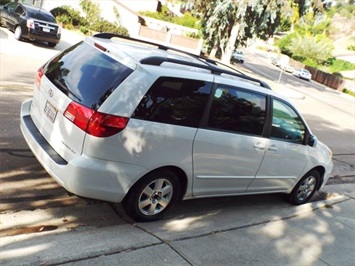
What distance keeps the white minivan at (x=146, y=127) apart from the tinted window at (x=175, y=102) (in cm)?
1

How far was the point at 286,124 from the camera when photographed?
18.0ft

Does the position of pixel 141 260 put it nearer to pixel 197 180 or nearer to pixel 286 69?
pixel 197 180

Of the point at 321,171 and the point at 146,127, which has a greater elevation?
the point at 146,127

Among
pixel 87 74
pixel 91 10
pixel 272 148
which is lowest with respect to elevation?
pixel 272 148

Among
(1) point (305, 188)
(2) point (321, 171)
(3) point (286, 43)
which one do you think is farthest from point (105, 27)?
(3) point (286, 43)

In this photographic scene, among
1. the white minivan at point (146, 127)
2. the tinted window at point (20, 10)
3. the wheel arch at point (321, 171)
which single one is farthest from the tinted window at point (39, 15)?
the wheel arch at point (321, 171)

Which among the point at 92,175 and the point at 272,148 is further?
the point at 272,148

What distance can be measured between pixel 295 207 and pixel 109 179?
11.1ft

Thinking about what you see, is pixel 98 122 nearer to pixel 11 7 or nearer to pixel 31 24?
pixel 31 24

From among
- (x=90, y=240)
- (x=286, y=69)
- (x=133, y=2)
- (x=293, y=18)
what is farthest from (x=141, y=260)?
(x=286, y=69)

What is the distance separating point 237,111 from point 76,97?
1853mm

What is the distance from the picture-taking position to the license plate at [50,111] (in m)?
4.14

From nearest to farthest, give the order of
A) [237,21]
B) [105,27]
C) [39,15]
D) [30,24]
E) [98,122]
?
[98,122]
[30,24]
[39,15]
[237,21]
[105,27]

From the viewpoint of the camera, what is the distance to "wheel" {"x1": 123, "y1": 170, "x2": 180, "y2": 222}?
13.7ft
